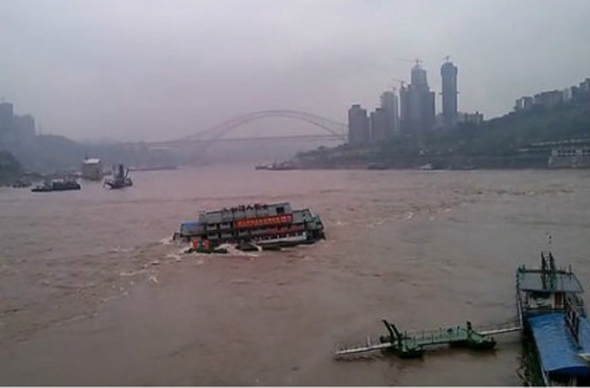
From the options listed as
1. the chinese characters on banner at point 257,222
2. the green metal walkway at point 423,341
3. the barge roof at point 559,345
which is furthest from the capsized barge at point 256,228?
the barge roof at point 559,345

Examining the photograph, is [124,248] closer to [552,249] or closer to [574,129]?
[552,249]

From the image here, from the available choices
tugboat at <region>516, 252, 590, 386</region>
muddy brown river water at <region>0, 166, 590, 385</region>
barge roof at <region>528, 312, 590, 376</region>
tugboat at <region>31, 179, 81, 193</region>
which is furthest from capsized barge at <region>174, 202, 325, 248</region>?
tugboat at <region>31, 179, 81, 193</region>

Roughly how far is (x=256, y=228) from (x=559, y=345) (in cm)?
736

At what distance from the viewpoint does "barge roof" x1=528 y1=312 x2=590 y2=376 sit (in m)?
4.45

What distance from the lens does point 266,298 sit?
25.9 ft

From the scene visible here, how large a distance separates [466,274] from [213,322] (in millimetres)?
3686

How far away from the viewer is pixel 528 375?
5.09 m

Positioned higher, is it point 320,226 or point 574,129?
point 574,129

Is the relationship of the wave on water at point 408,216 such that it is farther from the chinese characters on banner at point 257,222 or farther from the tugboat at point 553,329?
the tugboat at point 553,329

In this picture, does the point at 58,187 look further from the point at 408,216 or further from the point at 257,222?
the point at 257,222

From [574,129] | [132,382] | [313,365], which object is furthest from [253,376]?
[574,129]

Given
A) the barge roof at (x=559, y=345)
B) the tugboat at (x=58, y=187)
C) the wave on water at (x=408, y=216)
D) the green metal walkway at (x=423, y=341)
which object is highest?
the tugboat at (x=58, y=187)

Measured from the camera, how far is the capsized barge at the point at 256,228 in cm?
1162

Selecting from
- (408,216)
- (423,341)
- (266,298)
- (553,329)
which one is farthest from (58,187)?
(553,329)
